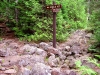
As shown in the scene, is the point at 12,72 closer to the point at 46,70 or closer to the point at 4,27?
the point at 46,70

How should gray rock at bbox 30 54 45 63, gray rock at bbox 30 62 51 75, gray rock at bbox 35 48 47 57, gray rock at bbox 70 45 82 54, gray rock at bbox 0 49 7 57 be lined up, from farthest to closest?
1. gray rock at bbox 70 45 82 54
2. gray rock at bbox 35 48 47 57
3. gray rock at bbox 0 49 7 57
4. gray rock at bbox 30 54 45 63
5. gray rock at bbox 30 62 51 75

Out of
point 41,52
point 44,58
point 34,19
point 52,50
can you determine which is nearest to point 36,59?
point 44,58

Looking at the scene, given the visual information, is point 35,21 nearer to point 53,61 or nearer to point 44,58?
point 44,58

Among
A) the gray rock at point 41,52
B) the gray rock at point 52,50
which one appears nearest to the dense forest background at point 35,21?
the gray rock at point 52,50

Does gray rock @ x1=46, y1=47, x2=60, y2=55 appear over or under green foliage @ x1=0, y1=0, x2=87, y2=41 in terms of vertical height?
under

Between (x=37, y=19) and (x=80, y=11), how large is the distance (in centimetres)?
555

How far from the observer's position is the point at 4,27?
12.8 meters

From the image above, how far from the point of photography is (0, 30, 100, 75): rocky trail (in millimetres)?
6630

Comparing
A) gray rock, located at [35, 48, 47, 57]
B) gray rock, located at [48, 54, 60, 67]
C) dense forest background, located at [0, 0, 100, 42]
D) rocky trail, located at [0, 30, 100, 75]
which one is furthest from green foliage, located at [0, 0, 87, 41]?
gray rock, located at [48, 54, 60, 67]

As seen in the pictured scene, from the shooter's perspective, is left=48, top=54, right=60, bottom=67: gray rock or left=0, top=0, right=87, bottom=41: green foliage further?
left=0, top=0, right=87, bottom=41: green foliage

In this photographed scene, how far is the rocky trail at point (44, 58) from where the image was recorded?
21.8 ft

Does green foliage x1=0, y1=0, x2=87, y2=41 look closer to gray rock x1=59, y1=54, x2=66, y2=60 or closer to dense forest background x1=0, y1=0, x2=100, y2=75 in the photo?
dense forest background x1=0, y1=0, x2=100, y2=75

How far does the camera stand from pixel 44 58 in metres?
8.62

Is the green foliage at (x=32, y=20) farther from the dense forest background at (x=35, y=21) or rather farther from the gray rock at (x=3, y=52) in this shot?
the gray rock at (x=3, y=52)
